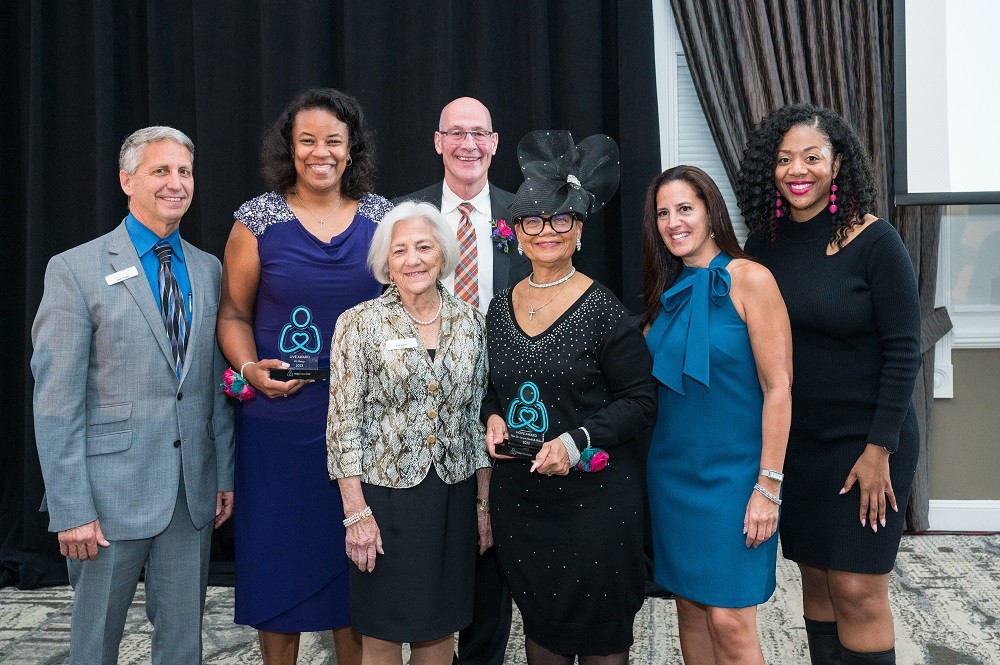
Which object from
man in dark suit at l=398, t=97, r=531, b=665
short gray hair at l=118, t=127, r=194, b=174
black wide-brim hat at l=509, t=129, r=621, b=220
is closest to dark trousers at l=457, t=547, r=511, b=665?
man in dark suit at l=398, t=97, r=531, b=665

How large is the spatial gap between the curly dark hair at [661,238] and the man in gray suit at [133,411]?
3.97ft

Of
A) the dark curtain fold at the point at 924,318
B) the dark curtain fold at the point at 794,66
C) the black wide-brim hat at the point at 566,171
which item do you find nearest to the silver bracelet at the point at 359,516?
the black wide-brim hat at the point at 566,171

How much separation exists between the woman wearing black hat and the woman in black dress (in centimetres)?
49

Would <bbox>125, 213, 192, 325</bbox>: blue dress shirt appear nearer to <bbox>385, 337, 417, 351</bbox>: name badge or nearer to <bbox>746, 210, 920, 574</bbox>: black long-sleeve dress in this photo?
<bbox>385, 337, 417, 351</bbox>: name badge

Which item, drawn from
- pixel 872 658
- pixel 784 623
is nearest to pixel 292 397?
pixel 872 658

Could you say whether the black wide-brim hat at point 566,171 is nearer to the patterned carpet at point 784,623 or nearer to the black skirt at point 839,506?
the black skirt at point 839,506

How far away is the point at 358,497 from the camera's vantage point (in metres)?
2.02

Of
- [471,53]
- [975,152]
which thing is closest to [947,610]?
[975,152]

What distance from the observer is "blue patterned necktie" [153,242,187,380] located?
2180 mm

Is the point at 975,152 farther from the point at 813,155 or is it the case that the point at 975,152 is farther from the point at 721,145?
the point at 813,155

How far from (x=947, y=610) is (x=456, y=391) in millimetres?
2334

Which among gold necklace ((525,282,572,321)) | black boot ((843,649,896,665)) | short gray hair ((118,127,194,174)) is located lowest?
black boot ((843,649,896,665))

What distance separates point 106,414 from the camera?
2.11 metres

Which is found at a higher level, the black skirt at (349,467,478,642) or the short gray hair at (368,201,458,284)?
the short gray hair at (368,201,458,284)
